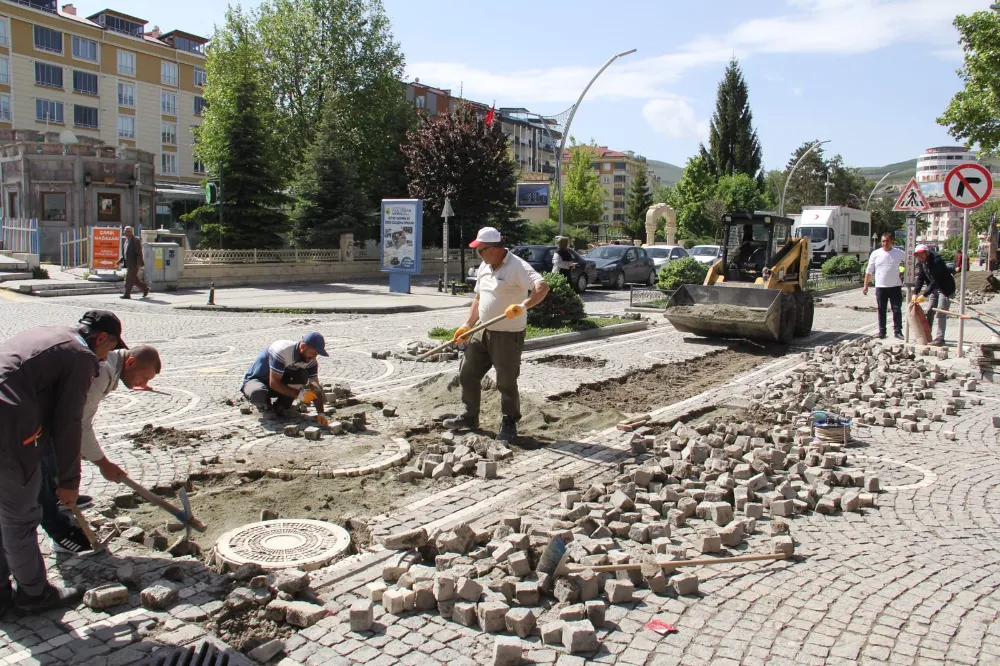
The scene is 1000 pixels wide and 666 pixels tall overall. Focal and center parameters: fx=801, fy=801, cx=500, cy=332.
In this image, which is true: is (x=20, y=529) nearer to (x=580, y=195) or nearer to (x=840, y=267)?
(x=840, y=267)

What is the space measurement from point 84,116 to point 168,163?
23.4 feet

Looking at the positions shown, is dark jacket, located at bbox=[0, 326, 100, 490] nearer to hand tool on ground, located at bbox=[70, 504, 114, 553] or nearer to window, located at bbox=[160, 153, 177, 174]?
Result: hand tool on ground, located at bbox=[70, 504, 114, 553]

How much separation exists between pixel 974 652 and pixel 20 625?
434cm

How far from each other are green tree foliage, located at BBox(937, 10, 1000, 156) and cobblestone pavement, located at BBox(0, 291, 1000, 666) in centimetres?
1362

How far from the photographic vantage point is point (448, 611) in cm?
387

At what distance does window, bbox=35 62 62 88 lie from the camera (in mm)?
54944

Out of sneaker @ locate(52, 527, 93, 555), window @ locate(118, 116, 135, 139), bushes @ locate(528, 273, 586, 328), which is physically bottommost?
sneaker @ locate(52, 527, 93, 555)

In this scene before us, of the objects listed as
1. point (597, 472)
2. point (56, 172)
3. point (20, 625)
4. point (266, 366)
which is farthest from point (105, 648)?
point (56, 172)

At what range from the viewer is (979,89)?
63.8ft

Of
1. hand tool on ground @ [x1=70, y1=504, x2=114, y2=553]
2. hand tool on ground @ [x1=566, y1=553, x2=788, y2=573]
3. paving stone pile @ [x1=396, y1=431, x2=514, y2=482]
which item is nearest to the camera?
hand tool on ground @ [x1=70, y1=504, x2=114, y2=553]

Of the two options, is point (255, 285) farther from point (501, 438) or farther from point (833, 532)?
point (833, 532)

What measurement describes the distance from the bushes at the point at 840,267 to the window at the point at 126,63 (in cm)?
5305

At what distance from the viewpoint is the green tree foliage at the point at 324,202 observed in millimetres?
31750

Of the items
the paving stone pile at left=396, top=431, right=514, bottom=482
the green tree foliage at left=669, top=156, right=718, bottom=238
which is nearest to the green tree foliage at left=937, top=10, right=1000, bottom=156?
the paving stone pile at left=396, top=431, right=514, bottom=482
